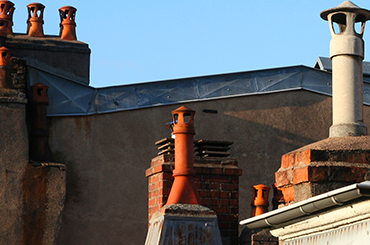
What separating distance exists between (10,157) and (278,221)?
681 centimetres

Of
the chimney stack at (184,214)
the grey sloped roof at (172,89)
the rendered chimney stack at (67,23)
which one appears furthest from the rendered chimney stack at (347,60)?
the rendered chimney stack at (67,23)

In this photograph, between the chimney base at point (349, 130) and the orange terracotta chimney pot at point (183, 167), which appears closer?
the chimney base at point (349, 130)

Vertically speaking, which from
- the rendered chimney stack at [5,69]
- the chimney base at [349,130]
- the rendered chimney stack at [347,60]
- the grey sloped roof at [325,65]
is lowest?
the chimney base at [349,130]

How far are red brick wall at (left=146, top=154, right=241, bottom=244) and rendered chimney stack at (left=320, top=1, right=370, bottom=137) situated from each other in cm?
204

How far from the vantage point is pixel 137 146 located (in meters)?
11.9

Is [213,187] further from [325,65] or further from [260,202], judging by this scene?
[325,65]

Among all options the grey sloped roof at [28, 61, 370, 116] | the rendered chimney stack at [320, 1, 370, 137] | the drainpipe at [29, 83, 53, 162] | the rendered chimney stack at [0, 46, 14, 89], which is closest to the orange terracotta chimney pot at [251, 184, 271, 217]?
the rendered chimney stack at [320, 1, 370, 137]

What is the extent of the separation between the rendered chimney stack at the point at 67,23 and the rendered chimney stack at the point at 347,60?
9181 mm

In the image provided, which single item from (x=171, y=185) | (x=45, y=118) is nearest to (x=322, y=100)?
(x=45, y=118)

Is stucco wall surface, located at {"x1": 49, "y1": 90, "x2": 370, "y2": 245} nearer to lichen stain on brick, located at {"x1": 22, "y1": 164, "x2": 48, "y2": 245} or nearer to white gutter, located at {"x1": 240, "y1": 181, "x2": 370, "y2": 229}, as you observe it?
lichen stain on brick, located at {"x1": 22, "y1": 164, "x2": 48, "y2": 245}

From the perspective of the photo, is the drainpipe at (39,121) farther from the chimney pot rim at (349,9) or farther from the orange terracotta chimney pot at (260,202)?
the chimney pot rim at (349,9)

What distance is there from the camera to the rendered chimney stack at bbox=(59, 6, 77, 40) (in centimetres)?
1411

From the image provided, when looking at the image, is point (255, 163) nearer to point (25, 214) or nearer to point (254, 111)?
point (254, 111)

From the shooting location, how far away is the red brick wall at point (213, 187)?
7176 millimetres
